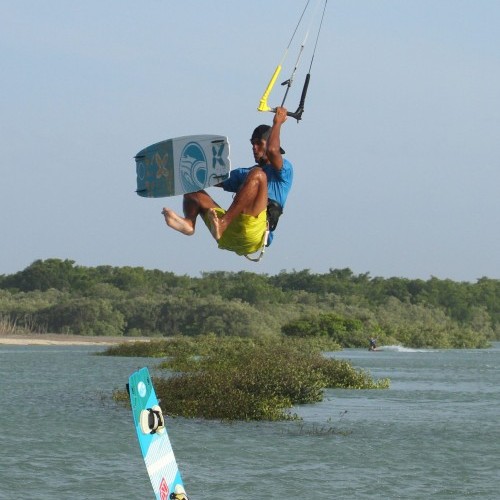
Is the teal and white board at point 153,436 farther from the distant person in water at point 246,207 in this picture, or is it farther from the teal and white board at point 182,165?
the teal and white board at point 182,165

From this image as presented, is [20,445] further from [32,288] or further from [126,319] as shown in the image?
[32,288]

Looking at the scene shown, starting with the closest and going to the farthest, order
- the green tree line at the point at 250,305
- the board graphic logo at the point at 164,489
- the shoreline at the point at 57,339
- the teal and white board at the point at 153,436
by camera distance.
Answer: the teal and white board at the point at 153,436
the board graphic logo at the point at 164,489
the green tree line at the point at 250,305
the shoreline at the point at 57,339

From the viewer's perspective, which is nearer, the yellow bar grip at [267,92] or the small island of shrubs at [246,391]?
the yellow bar grip at [267,92]

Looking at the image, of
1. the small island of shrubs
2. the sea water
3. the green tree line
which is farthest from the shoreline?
the small island of shrubs

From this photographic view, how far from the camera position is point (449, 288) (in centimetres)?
14588

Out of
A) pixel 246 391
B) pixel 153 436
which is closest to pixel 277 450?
pixel 246 391

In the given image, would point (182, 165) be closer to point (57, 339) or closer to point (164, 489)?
point (164, 489)

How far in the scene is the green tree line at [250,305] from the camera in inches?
4323

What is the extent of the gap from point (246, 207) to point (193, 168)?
0.59 metres

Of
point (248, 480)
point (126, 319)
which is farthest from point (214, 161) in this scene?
point (126, 319)

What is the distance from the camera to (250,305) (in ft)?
407

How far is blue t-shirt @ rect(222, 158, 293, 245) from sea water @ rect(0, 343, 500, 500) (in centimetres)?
1585

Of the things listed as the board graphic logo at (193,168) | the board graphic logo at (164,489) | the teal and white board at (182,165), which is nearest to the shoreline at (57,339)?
the board graphic logo at (164,489)

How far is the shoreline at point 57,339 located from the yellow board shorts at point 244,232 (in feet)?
333
